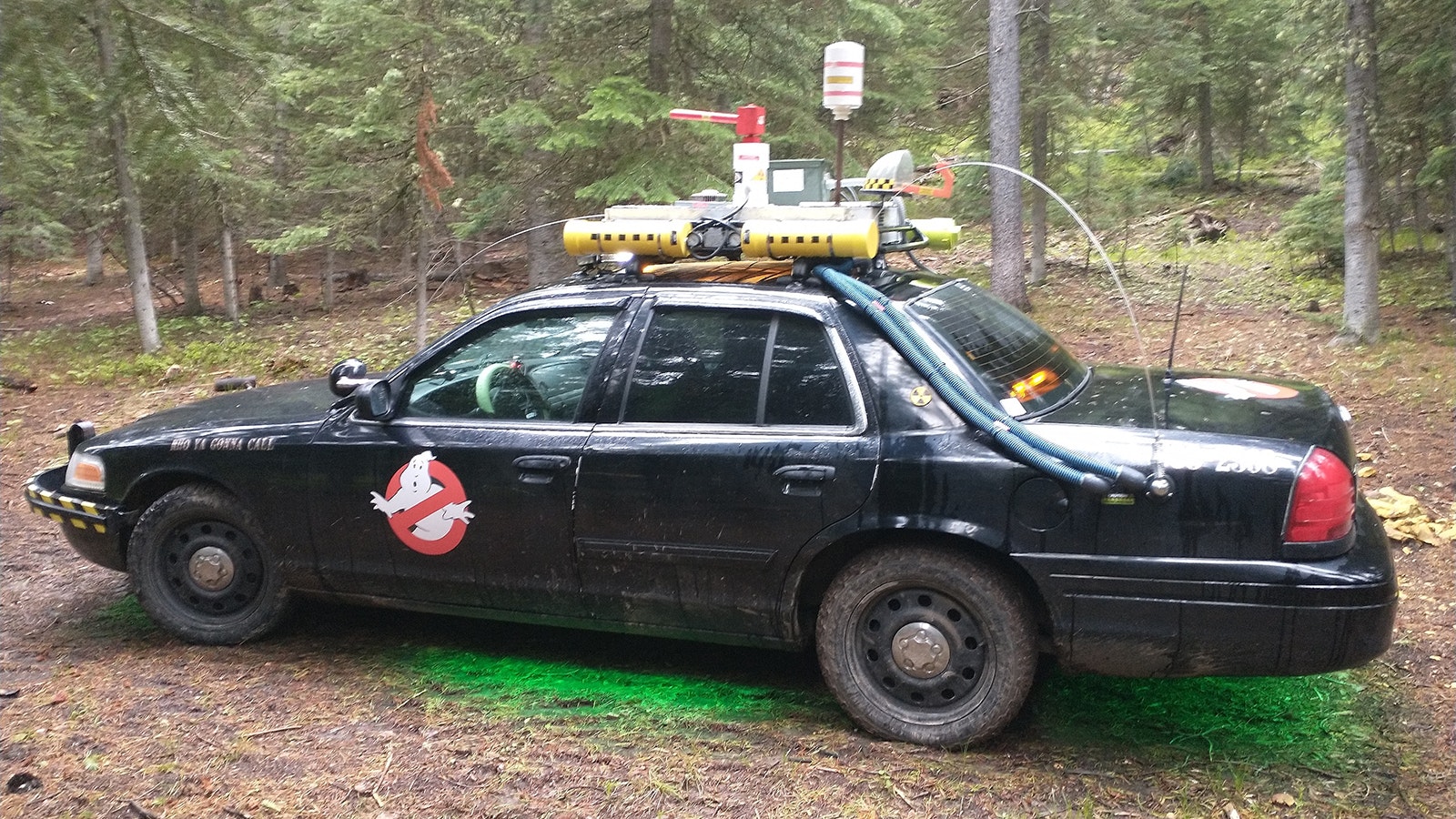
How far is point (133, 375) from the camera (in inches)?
573

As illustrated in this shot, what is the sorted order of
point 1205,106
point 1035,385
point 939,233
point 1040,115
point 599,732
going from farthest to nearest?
1. point 1205,106
2. point 1040,115
3. point 939,233
4. point 1035,385
5. point 599,732

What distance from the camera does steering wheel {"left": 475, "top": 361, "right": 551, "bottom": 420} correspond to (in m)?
4.38

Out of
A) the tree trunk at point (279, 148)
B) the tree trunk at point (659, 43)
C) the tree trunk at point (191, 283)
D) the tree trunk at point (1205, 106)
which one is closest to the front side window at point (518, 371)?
the tree trunk at point (659, 43)

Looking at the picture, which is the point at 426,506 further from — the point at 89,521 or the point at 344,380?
the point at 89,521

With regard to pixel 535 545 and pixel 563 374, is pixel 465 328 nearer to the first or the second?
pixel 563 374

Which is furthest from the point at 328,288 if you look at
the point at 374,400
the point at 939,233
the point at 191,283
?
the point at 939,233

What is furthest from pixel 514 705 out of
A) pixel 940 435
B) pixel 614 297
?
pixel 940 435

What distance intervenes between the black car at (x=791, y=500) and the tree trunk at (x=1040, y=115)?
442 inches

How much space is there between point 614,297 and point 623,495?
0.83m

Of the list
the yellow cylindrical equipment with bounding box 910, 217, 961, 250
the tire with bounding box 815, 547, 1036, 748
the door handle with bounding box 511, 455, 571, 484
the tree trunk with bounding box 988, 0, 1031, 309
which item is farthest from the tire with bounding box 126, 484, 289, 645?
the tree trunk with bounding box 988, 0, 1031, 309

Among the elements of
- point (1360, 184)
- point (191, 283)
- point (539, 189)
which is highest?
point (539, 189)

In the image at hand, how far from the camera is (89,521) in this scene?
497 cm

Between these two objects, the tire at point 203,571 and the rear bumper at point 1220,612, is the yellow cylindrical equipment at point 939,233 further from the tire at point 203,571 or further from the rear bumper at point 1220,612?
the tire at point 203,571

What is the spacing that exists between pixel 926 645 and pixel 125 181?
14235mm
